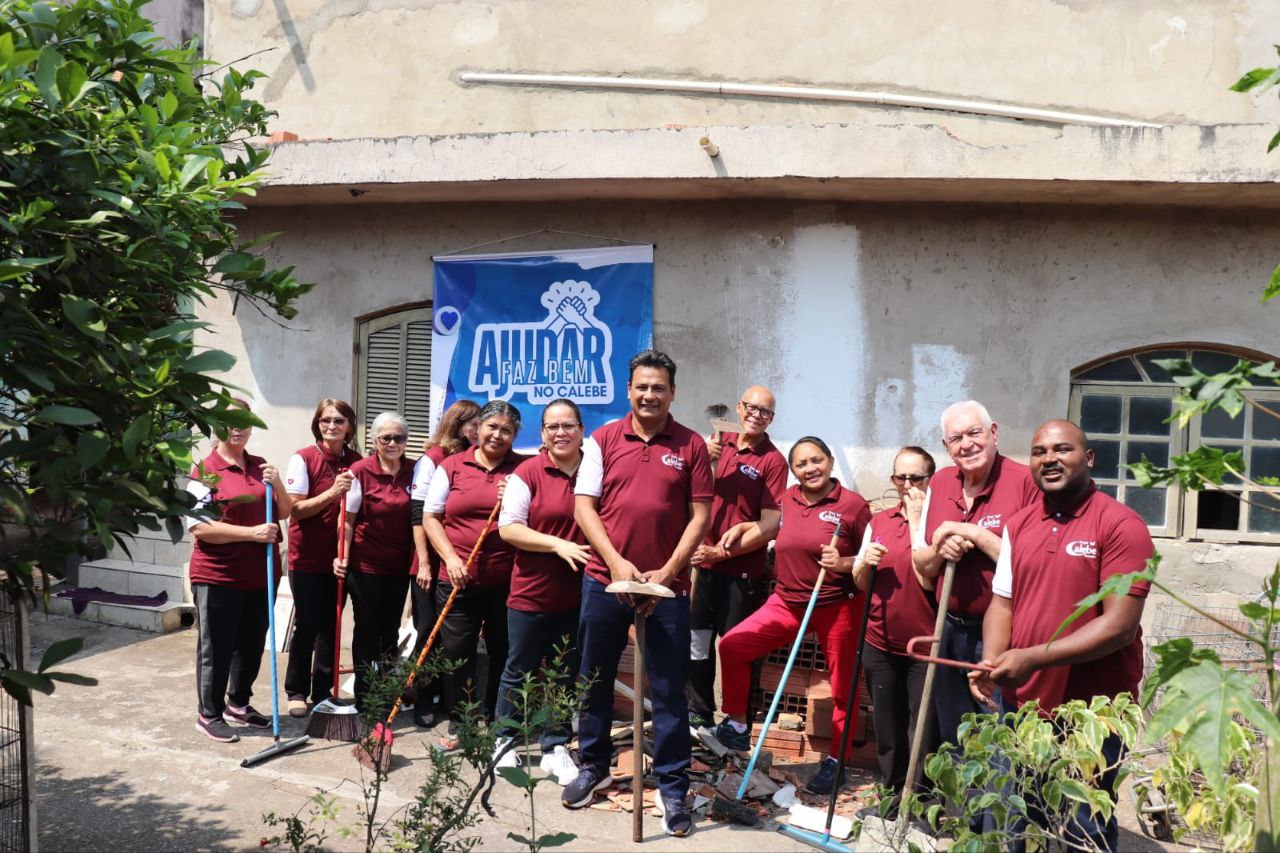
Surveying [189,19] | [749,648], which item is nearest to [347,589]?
[749,648]

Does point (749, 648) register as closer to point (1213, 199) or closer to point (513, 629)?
point (513, 629)

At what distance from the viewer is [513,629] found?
19.5ft

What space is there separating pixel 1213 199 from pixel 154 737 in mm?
7088

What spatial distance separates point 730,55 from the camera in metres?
8.20

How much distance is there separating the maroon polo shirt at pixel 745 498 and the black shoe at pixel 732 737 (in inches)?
33.9

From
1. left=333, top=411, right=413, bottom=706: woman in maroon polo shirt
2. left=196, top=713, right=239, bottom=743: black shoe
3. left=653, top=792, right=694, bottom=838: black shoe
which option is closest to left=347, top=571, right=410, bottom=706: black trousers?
left=333, top=411, right=413, bottom=706: woman in maroon polo shirt

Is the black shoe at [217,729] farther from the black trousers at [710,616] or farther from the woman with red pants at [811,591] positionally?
the woman with red pants at [811,591]

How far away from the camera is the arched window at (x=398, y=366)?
889 cm

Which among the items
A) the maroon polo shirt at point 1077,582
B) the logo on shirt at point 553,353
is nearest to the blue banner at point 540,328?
the logo on shirt at point 553,353

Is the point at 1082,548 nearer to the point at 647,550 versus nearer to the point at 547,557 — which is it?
the point at 647,550

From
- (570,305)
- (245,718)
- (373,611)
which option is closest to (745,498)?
(373,611)

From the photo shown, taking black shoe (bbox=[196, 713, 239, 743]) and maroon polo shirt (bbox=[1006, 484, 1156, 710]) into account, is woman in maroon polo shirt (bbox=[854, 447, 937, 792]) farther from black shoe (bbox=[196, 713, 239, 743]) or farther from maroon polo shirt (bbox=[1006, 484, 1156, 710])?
black shoe (bbox=[196, 713, 239, 743])

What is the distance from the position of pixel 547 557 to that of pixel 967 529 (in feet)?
7.18

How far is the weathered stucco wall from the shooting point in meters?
7.35
